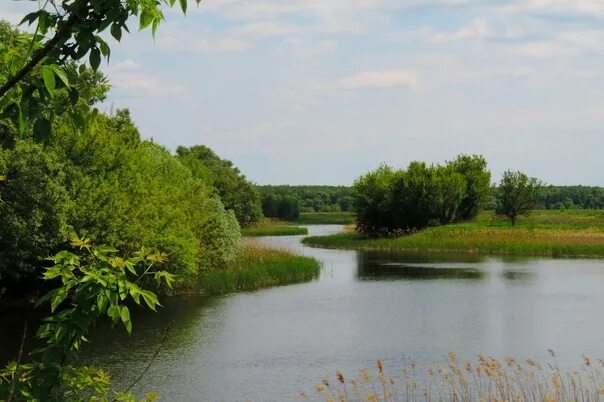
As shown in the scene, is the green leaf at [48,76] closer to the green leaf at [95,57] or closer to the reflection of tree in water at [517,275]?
the green leaf at [95,57]

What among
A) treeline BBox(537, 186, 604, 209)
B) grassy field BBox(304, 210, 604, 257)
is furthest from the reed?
treeline BBox(537, 186, 604, 209)

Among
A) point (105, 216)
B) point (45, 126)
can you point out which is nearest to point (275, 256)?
point (105, 216)

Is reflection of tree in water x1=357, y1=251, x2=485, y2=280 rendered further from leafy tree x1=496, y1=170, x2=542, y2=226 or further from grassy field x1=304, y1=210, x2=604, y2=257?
leafy tree x1=496, y1=170, x2=542, y2=226

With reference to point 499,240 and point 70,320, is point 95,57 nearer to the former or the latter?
point 70,320

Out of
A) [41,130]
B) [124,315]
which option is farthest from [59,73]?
[124,315]

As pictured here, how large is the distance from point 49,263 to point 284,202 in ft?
348

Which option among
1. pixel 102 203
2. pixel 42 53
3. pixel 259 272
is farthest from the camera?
pixel 259 272

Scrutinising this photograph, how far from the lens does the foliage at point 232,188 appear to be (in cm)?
8796

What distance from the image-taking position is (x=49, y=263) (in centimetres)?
2889

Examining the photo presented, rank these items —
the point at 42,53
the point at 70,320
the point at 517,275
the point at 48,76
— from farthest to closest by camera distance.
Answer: the point at 517,275 → the point at 70,320 → the point at 42,53 → the point at 48,76

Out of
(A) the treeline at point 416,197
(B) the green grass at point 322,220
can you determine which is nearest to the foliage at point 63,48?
(A) the treeline at point 416,197

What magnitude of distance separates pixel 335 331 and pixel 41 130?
76.5 feet

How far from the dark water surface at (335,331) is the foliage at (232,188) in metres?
46.8

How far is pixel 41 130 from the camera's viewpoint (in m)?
3.82
